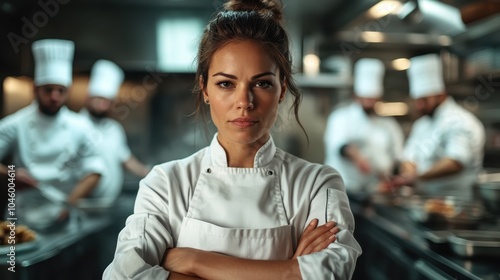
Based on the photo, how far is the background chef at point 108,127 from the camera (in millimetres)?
1892

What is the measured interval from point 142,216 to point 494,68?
236cm

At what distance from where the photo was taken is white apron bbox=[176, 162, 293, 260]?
0.73 m

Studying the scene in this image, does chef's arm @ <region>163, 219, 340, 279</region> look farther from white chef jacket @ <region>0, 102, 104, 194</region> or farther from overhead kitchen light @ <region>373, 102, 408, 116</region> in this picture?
overhead kitchen light @ <region>373, 102, 408, 116</region>

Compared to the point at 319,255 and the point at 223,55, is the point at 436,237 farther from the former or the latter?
the point at 223,55

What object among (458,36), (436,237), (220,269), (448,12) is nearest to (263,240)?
(220,269)

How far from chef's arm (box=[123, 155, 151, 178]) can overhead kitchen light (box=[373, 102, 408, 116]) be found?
145 centimetres

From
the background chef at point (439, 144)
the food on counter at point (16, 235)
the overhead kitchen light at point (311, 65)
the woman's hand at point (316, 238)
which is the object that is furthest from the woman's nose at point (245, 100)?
the overhead kitchen light at point (311, 65)

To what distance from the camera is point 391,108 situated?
276 cm

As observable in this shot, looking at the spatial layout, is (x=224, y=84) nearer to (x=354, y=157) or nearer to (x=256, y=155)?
(x=256, y=155)

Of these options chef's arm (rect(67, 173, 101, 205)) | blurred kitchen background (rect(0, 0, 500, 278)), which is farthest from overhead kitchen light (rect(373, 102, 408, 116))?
chef's arm (rect(67, 173, 101, 205))

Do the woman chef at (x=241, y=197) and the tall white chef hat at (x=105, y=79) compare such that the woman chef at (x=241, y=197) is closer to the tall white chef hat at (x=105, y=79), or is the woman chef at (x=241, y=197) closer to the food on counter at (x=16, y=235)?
the food on counter at (x=16, y=235)

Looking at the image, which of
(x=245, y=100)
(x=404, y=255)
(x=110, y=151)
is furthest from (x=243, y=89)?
(x=110, y=151)

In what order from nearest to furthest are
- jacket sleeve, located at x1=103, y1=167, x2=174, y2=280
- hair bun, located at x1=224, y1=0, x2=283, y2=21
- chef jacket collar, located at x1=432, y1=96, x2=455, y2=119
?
1. jacket sleeve, located at x1=103, y1=167, x2=174, y2=280
2. hair bun, located at x1=224, y1=0, x2=283, y2=21
3. chef jacket collar, located at x1=432, y1=96, x2=455, y2=119

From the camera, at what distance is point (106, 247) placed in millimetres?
1087
